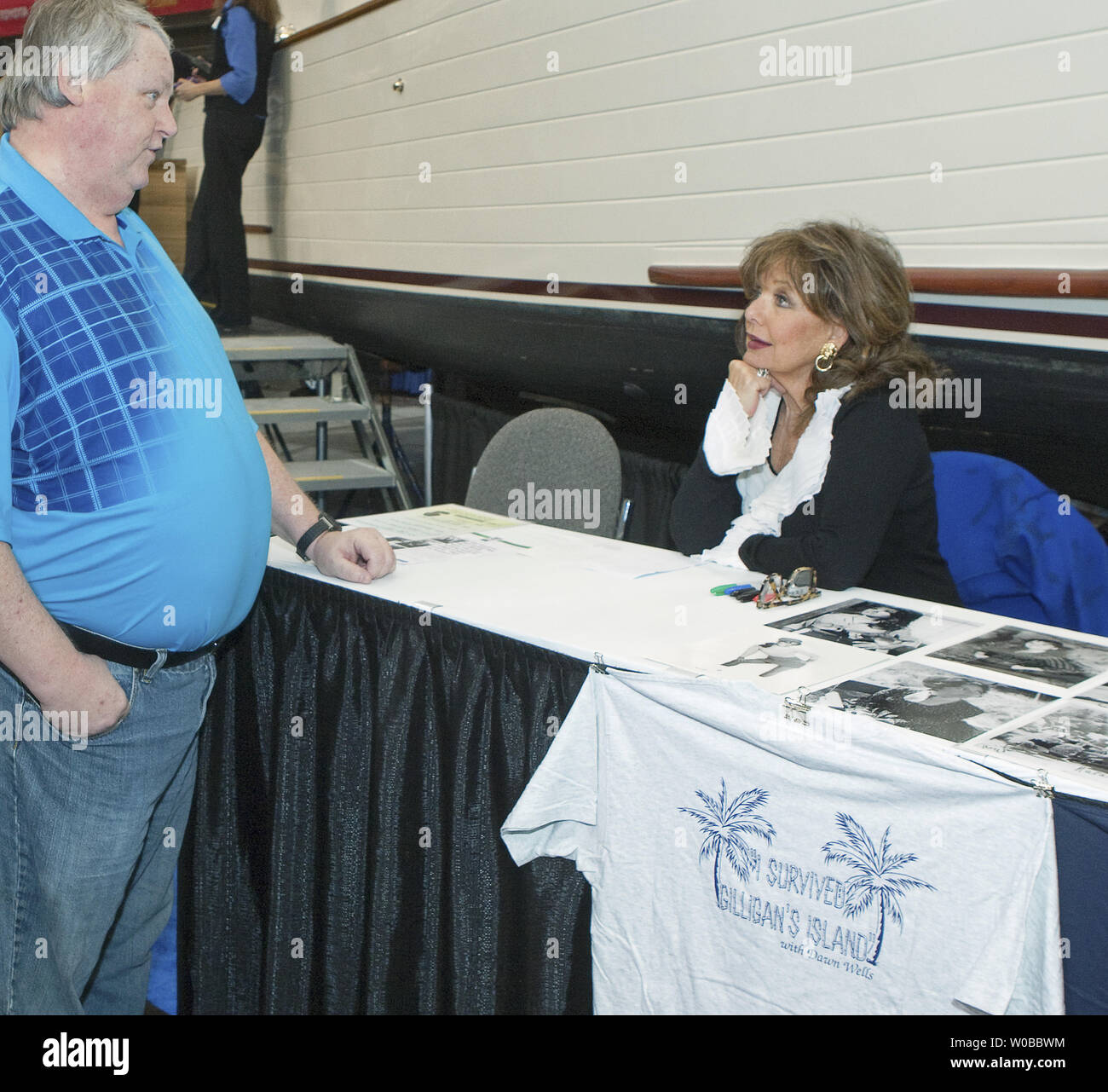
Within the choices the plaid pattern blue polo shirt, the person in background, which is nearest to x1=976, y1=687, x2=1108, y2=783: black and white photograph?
the plaid pattern blue polo shirt

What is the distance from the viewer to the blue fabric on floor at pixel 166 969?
228 cm

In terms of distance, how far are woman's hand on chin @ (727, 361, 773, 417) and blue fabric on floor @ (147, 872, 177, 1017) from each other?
150 cm

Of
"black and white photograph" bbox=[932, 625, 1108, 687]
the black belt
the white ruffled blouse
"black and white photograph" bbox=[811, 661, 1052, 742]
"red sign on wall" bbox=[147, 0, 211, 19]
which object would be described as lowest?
"black and white photograph" bbox=[811, 661, 1052, 742]

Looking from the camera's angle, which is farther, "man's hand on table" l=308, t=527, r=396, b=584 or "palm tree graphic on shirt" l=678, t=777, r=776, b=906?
"man's hand on table" l=308, t=527, r=396, b=584

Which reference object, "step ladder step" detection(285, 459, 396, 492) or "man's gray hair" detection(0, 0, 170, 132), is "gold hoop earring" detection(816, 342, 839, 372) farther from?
"step ladder step" detection(285, 459, 396, 492)

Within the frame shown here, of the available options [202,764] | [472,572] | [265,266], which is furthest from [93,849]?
[265,266]

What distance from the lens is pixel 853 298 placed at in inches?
88.2

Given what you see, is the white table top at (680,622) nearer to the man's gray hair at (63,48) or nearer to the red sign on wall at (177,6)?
the man's gray hair at (63,48)

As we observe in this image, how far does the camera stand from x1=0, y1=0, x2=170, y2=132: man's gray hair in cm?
145

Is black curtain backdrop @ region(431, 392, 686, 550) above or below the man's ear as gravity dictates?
below

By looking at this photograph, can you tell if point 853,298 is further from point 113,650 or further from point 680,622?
point 113,650

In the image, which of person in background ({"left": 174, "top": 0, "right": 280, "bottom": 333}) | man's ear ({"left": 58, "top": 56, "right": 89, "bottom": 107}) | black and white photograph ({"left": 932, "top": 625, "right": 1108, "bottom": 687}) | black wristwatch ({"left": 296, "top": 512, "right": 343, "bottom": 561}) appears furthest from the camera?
person in background ({"left": 174, "top": 0, "right": 280, "bottom": 333})

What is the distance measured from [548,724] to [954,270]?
190 cm
